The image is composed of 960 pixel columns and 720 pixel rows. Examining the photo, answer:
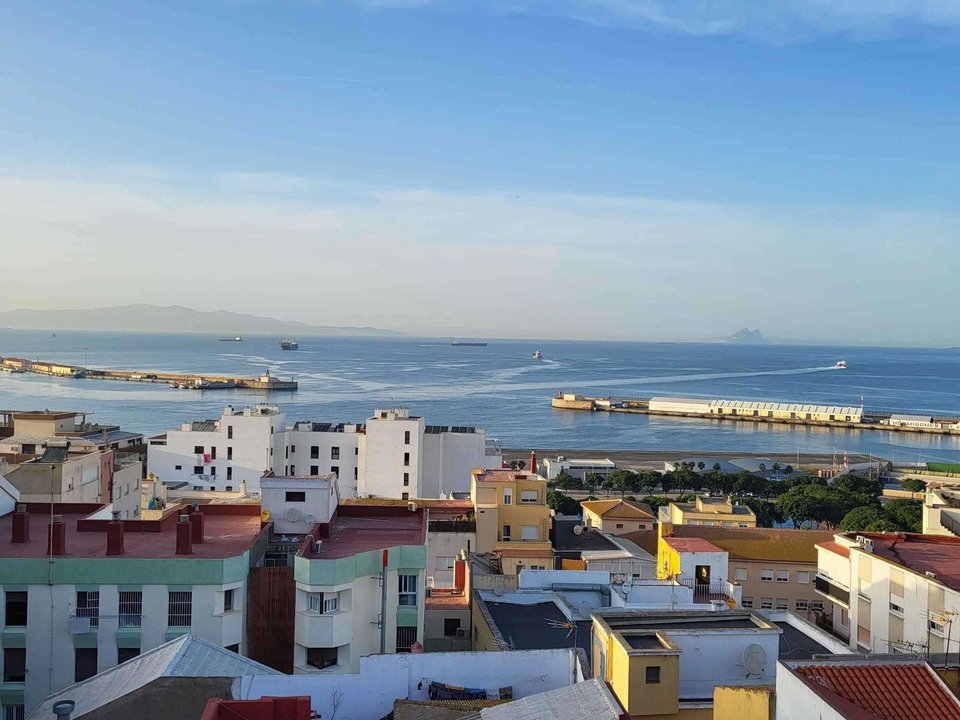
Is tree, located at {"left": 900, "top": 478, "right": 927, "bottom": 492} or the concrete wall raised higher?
the concrete wall

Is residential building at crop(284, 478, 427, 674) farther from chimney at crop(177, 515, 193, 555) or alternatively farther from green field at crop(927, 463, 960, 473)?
green field at crop(927, 463, 960, 473)

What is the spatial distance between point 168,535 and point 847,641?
10.7m


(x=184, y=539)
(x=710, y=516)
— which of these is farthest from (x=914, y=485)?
(x=184, y=539)

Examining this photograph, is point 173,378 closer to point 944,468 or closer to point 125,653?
point 944,468

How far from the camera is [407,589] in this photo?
33.6 ft

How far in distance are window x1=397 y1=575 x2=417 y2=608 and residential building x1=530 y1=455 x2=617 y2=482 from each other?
31406mm

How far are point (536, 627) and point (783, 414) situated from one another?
79732 mm

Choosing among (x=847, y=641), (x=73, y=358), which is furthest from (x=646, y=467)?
(x=73, y=358)

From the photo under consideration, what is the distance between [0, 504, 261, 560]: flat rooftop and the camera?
991 centimetres

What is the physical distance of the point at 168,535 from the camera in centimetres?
1090

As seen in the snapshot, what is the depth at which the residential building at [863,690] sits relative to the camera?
539 centimetres

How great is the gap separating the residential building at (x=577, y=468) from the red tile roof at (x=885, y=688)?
117 feet

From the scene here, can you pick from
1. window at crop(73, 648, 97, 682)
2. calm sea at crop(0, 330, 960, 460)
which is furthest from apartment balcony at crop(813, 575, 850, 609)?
calm sea at crop(0, 330, 960, 460)

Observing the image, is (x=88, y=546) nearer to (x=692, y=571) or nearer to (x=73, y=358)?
(x=692, y=571)
